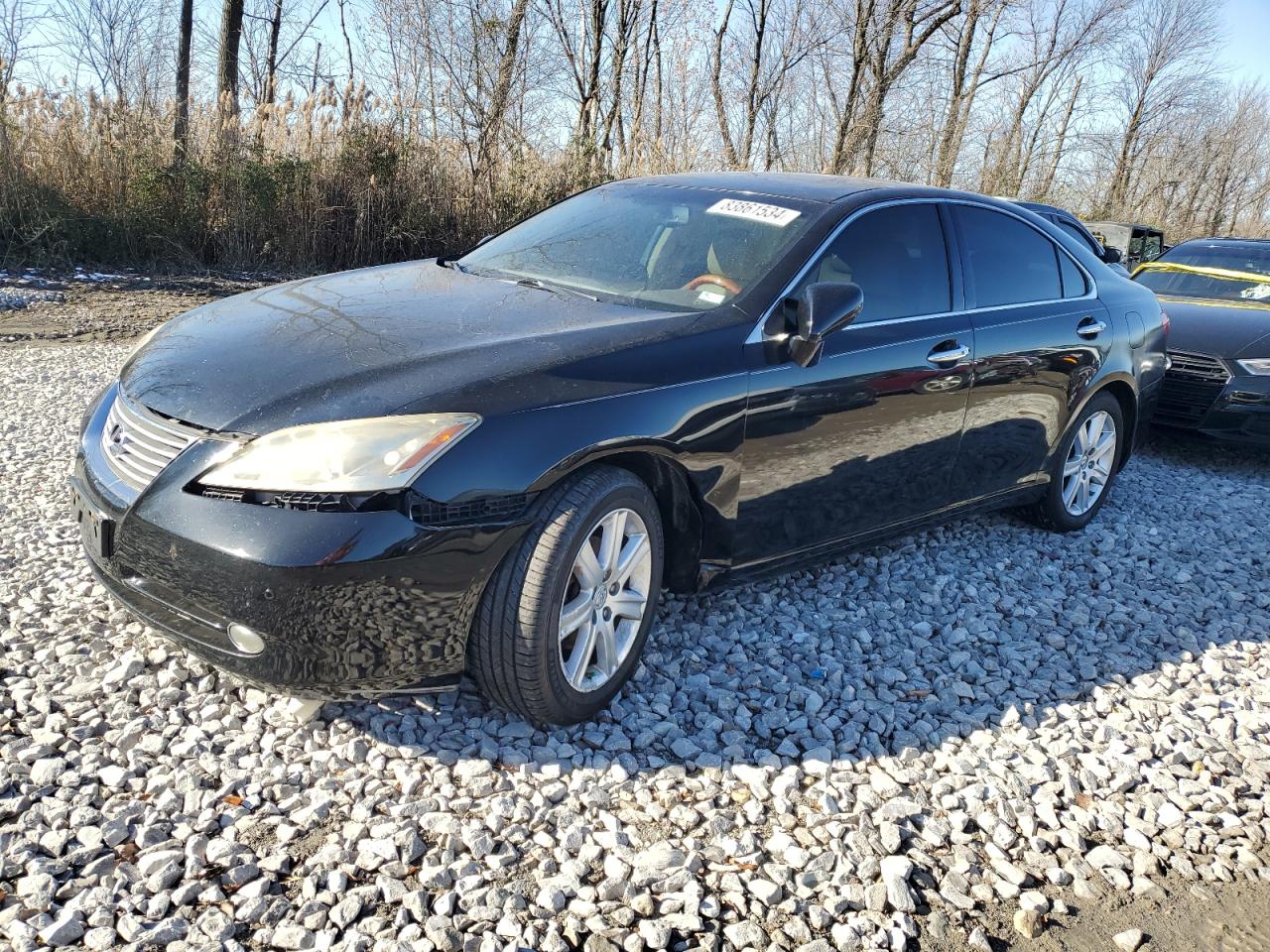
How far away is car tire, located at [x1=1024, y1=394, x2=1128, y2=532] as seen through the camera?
5.03 meters

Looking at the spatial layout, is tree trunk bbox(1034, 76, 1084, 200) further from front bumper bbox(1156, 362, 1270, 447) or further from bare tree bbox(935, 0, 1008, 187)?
front bumper bbox(1156, 362, 1270, 447)

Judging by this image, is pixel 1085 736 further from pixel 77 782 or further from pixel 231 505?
pixel 77 782

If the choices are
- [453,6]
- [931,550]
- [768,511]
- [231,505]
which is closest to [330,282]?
[231,505]

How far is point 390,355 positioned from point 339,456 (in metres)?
0.46

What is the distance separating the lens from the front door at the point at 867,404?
11.1 ft

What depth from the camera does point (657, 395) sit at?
3.02 meters

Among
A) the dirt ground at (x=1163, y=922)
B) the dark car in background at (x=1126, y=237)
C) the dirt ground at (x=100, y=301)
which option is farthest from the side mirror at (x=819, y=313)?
the dark car in background at (x=1126, y=237)

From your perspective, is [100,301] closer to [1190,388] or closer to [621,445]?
[621,445]

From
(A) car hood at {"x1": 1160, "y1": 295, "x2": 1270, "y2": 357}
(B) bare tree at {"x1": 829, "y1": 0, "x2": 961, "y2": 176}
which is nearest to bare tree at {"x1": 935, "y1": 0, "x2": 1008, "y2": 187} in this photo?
(B) bare tree at {"x1": 829, "y1": 0, "x2": 961, "y2": 176}

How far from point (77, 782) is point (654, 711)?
1625 mm

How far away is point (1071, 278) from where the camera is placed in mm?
4992

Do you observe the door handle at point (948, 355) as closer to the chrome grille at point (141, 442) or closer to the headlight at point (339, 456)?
the headlight at point (339, 456)

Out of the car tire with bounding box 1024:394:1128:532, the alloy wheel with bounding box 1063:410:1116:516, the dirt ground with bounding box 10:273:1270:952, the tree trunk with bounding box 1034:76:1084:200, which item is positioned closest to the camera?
the dirt ground with bounding box 10:273:1270:952

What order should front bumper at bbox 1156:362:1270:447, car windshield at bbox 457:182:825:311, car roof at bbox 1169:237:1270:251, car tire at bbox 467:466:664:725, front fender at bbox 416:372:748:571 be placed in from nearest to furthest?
front fender at bbox 416:372:748:571 < car tire at bbox 467:466:664:725 < car windshield at bbox 457:182:825:311 < front bumper at bbox 1156:362:1270:447 < car roof at bbox 1169:237:1270:251
